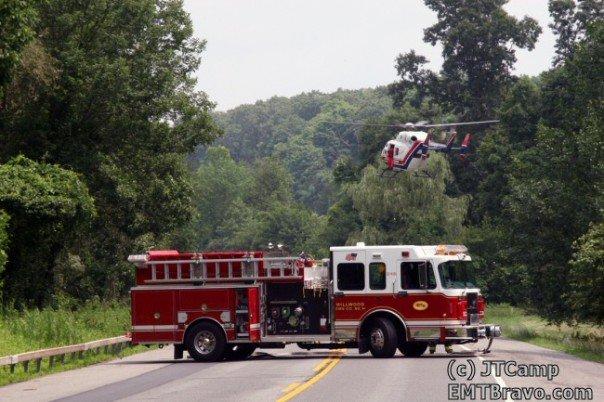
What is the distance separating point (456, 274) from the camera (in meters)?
31.4

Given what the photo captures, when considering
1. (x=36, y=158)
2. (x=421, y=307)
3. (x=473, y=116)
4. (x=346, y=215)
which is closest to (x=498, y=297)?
(x=473, y=116)

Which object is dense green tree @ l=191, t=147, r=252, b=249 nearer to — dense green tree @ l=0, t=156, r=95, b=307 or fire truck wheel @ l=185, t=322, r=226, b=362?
dense green tree @ l=0, t=156, r=95, b=307

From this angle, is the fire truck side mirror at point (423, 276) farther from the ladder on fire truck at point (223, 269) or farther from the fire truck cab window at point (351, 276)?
the ladder on fire truck at point (223, 269)

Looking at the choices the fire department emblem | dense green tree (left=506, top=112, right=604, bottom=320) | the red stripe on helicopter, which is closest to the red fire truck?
the fire department emblem

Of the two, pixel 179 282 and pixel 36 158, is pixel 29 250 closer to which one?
A: pixel 36 158

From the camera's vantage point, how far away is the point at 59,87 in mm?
49406

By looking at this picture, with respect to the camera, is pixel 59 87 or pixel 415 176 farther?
pixel 415 176

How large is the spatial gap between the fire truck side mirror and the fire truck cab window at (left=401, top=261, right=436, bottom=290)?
0.05 m

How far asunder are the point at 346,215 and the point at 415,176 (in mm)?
22045

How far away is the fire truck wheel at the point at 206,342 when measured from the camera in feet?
103

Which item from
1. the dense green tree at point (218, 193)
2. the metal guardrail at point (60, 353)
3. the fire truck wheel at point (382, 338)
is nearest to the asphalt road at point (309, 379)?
the fire truck wheel at point (382, 338)

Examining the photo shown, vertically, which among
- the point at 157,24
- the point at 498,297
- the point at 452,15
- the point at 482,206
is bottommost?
the point at 498,297

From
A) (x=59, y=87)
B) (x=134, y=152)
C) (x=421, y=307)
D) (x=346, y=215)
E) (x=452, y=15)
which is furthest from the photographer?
(x=346, y=215)

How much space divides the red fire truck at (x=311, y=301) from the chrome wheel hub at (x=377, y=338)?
26 millimetres
